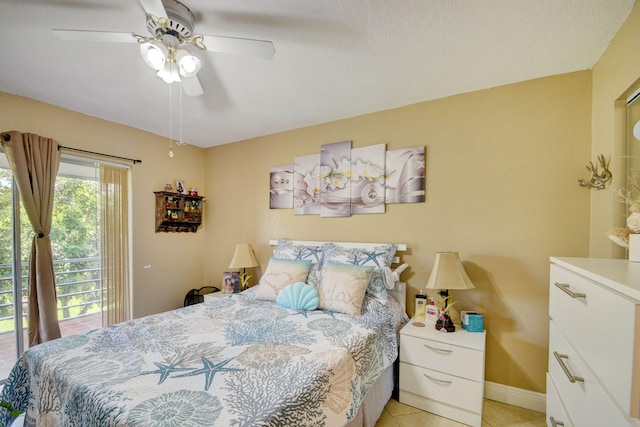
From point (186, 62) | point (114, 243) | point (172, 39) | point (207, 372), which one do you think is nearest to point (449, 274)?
point (207, 372)

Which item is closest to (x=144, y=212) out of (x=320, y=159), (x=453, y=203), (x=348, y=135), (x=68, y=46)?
(x=68, y=46)

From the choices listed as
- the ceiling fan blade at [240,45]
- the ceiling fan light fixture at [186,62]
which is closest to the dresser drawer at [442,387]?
the ceiling fan blade at [240,45]

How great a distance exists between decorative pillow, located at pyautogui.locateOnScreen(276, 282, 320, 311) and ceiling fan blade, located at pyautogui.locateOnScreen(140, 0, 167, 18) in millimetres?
1908

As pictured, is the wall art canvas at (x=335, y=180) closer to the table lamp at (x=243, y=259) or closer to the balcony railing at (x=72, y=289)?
the table lamp at (x=243, y=259)

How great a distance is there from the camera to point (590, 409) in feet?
2.97

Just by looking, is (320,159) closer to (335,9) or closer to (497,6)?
(335,9)

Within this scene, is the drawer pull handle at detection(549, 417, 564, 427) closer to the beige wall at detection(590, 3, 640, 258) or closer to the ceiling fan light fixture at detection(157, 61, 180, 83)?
the beige wall at detection(590, 3, 640, 258)

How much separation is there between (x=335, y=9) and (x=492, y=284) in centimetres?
216

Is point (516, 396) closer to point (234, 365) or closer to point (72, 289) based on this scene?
point (234, 365)

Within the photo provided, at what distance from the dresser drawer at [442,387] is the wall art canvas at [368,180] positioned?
133 centimetres

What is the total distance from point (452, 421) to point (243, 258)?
2389 millimetres

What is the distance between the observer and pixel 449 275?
2006mm

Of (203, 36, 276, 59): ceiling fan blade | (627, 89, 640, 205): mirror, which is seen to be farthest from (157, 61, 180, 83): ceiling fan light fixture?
(627, 89, 640, 205): mirror

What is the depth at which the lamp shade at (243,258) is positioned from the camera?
124 inches
